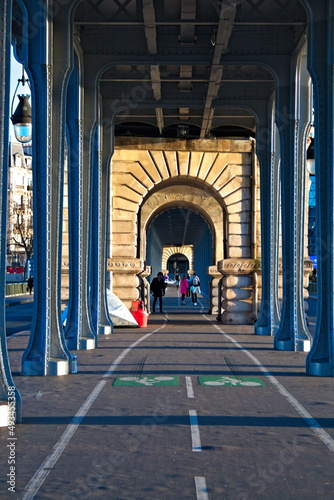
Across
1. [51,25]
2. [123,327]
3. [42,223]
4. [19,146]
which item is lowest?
[123,327]

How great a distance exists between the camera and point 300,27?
67.9ft

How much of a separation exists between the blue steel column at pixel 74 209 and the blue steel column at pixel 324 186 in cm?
694

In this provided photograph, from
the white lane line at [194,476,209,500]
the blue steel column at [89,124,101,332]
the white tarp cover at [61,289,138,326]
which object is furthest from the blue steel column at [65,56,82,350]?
the white lane line at [194,476,209,500]

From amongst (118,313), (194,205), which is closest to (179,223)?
(194,205)

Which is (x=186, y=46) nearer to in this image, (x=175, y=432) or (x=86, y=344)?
(x=86, y=344)

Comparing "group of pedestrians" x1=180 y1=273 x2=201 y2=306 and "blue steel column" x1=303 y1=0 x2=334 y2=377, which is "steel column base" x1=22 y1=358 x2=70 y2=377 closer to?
"blue steel column" x1=303 y1=0 x2=334 y2=377

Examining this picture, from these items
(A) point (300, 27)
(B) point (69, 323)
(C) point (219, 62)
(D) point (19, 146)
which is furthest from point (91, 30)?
(D) point (19, 146)

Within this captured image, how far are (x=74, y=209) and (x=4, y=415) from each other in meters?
11.0

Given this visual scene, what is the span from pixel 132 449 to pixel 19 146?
498 ft

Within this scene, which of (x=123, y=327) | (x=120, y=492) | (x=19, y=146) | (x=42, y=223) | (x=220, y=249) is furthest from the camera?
(x=19, y=146)

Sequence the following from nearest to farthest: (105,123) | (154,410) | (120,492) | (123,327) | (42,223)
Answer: (120,492)
(154,410)
(42,223)
(105,123)
(123,327)

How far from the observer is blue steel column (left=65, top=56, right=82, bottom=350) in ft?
67.3

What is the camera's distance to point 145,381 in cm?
1441

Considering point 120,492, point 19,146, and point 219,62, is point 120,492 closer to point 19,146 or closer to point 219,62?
point 219,62
